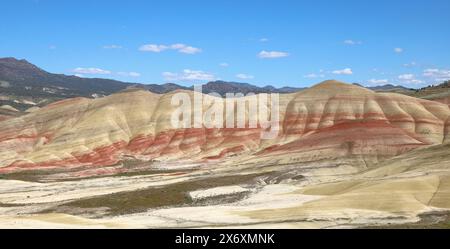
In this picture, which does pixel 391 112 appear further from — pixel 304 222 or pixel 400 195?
pixel 304 222

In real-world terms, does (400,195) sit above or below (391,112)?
below

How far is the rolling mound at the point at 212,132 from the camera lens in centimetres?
11638

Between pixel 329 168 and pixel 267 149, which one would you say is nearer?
pixel 329 168

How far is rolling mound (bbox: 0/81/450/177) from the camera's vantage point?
11638 centimetres

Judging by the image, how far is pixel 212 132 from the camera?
5886 inches

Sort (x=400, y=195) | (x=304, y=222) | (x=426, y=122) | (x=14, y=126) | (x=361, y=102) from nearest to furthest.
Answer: (x=304, y=222)
(x=400, y=195)
(x=426, y=122)
(x=361, y=102)
(x=14, y=126)

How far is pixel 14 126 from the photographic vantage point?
166 metres
